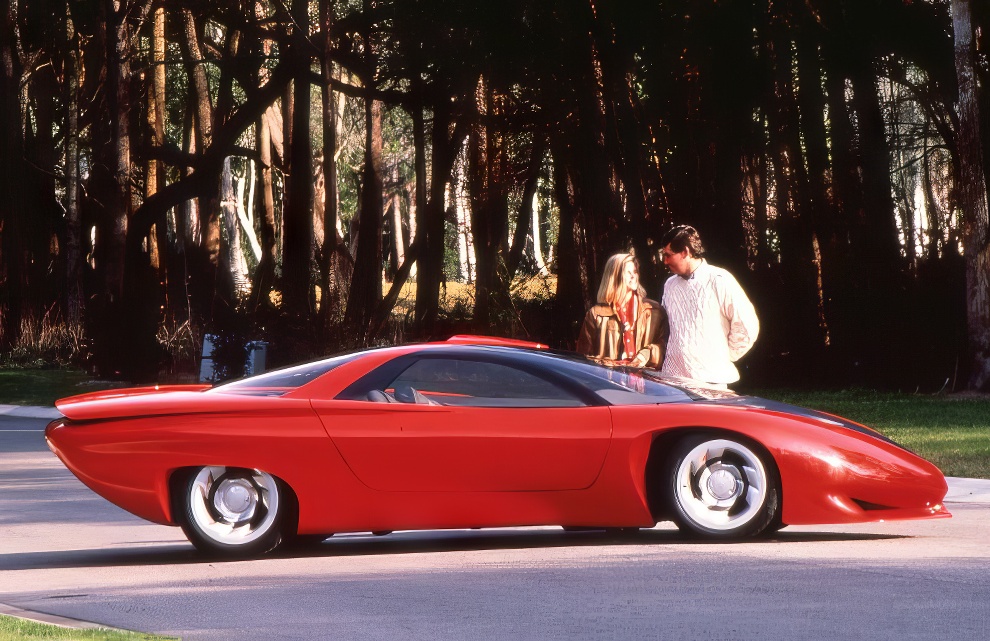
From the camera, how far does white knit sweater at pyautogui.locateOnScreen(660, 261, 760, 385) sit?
10.5 metres

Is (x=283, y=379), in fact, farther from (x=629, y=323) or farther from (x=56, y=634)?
(x=56, y=634)

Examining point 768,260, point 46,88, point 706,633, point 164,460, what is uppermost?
point 46,88

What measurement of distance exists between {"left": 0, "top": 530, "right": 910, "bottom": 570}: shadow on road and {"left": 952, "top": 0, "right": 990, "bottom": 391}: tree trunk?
13661mm

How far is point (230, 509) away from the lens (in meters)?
9.26

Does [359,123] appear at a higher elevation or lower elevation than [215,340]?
higher

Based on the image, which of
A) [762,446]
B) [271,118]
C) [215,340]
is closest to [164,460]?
[762,446]

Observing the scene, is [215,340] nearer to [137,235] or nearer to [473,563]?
[137,235]

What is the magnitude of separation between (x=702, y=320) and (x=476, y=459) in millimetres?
2162

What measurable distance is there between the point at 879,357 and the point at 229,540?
682 inches

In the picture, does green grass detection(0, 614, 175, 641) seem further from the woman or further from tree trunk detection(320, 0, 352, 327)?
tree trunk detection(320, 0, 352, 327)

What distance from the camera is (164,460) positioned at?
9.20 meters

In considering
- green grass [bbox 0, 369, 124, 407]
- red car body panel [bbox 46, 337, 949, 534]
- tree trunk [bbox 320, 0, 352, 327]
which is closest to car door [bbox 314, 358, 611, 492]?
red car body panel [bbox 46, 337, 949, 534]

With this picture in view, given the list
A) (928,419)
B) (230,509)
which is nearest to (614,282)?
(230,509)

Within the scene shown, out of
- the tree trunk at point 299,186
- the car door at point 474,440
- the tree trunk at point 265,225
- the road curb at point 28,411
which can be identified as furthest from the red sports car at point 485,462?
the tree trunk at point 265,225
